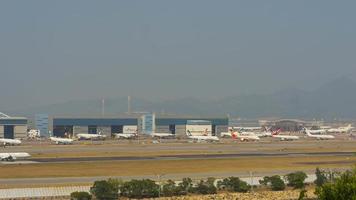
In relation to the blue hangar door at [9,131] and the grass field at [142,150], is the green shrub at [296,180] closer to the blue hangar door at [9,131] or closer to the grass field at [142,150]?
the grass field at [142,150]

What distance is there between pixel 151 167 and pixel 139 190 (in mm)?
28484

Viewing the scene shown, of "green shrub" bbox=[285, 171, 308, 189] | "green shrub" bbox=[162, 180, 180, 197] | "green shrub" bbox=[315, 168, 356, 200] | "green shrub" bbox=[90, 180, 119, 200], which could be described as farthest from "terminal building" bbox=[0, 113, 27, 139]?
"green shrub" bbox=[315, 168, 356, 200]

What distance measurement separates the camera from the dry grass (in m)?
78.5

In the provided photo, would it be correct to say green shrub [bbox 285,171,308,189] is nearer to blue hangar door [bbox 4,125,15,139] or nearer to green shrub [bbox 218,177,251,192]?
green shrub [bbox 218,177,251,192]

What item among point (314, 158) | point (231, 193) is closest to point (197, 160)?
point (314, 158)

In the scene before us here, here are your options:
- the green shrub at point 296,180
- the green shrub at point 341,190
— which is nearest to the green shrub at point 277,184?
the green shrub at point 296,180

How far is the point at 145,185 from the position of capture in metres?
58.7

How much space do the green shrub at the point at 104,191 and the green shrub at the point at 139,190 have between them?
4.68ft

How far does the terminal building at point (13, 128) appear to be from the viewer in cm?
18512

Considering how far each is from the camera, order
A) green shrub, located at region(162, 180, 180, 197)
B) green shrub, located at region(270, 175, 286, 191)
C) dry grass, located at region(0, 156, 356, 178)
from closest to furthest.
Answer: green shrub, located at region(162, 180, 180, 197) → green shrub, located at region(270, 175, 286, 191) → dry grass, located at region(0, 156, 356, 178)

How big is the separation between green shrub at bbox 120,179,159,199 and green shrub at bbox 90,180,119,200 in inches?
56.1

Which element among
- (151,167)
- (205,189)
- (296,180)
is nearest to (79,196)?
(205,189)

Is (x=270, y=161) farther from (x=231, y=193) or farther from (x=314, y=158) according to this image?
(x=231, y=193)

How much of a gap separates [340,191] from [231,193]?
28.2 m
